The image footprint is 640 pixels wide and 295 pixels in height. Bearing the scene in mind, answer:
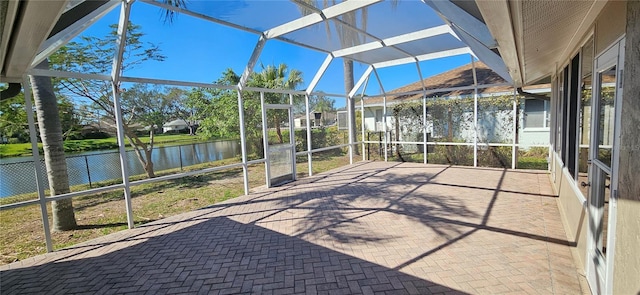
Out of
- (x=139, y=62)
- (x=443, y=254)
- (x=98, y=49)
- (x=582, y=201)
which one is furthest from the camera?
(x=139, y=62)

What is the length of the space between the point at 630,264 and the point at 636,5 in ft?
4.70

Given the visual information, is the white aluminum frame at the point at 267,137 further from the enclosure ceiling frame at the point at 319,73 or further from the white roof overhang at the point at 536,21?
the white roof overhang at the point at 536,21

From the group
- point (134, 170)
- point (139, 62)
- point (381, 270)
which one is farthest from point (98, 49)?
point (381, 270)

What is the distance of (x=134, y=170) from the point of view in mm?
8133

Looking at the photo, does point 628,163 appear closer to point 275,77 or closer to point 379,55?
point 379,55

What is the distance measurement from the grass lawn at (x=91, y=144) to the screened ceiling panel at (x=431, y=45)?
6.91 meters

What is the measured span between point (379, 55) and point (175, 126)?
6.29 meters

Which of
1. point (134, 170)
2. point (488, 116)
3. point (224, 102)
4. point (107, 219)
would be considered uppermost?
point (224, 102)

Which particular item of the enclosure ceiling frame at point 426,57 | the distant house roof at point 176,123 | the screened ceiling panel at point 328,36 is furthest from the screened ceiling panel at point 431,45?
the distant house roof at point 176,123

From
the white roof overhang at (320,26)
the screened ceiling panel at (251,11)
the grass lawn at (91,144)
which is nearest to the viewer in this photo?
the white roof overhang at (320,26)

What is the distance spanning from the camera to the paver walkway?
2840mm

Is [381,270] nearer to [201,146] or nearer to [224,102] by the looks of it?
[201,146]

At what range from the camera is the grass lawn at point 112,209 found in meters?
4.81

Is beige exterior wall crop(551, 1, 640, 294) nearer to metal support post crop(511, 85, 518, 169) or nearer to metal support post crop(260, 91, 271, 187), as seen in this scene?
metal support post crop(260, 91, 271, 187)
